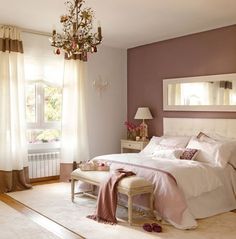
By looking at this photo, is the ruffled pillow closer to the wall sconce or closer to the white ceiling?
the white ceiling

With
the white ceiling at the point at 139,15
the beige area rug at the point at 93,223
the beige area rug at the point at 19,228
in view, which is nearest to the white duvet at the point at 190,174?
the beige area rug at the point at 93,223

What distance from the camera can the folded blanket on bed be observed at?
12.7 feet

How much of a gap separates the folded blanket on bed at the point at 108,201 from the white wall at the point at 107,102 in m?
2.65

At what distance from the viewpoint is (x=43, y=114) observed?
19.6 feet

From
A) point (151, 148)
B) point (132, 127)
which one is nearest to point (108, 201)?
point (151, 148)

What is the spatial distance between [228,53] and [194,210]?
102 inches

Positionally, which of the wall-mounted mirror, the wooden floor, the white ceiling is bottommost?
the wooden floor

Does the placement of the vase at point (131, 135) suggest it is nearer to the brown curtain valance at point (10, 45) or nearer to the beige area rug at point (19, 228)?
the brown curtain valance at point (10, 45)

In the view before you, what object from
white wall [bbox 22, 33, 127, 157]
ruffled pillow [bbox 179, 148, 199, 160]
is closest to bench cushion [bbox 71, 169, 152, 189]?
ruffled pillow [bbox 179, 148, 199, 160]

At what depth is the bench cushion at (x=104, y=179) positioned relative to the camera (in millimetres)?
3805

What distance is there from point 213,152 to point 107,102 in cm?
280

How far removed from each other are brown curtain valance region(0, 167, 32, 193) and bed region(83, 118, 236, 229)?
55.0 inches

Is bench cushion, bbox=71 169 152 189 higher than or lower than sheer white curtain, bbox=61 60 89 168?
lower

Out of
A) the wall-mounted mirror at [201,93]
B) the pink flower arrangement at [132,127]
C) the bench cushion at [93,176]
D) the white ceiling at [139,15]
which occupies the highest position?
the white ceiling at [139,15]
